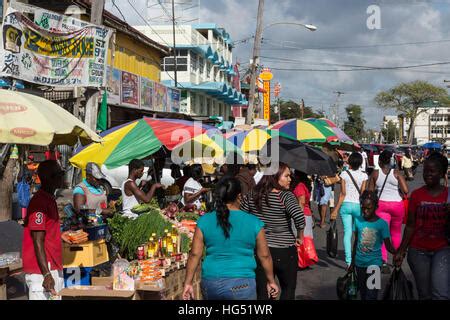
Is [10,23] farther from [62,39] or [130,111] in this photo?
[130,111]

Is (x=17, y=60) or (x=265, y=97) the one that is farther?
(x=265, y=97)

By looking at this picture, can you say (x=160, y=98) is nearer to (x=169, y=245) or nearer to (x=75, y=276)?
(x=169, y=245)

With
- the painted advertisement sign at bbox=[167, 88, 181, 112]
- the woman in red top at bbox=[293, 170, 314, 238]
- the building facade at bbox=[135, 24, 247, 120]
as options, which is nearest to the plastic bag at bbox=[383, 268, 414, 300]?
the woman in red top at bbox=[293, 170, 314, 238]

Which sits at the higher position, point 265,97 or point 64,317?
point 265,97

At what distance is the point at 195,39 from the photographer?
37312 millimetres

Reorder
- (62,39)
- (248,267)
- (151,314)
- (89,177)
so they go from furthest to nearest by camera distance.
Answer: (62,39) < (89,177) < (151,314) < (248,267)

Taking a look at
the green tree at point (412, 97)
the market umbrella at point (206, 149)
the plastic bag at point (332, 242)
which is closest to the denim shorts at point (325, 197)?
the market umbrella at point (206, 149)

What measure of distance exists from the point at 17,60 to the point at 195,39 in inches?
1103

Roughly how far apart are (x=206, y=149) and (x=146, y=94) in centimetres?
1360

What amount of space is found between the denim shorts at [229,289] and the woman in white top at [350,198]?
4.35 m

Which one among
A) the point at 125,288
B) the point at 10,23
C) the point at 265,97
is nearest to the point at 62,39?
the point at 10,23

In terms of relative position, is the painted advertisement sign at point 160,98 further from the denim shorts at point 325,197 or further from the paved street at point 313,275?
the paved street at point 313,275

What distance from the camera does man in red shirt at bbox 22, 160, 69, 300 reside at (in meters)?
4.80

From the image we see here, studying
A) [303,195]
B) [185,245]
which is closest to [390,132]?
[303,195]
